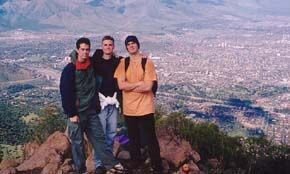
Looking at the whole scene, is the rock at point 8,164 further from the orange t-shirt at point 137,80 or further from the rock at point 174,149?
the orange t-shirt at point 137,80

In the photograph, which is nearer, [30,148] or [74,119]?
[74,119]

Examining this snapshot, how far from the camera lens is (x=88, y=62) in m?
5.76

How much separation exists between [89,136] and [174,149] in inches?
65.3

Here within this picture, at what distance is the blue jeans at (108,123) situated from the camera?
241 inches

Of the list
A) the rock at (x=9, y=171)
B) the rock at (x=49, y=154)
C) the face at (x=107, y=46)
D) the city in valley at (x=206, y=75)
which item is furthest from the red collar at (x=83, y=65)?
the city in valley at (x=206, y=75)

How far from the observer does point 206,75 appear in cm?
5553

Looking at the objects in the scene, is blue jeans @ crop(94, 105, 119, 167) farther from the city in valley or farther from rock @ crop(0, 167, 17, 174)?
the city in valley

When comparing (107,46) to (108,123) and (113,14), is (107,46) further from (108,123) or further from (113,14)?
(113,14)

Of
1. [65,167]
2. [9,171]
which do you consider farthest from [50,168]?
[9,171]

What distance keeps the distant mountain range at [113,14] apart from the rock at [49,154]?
11305 cm

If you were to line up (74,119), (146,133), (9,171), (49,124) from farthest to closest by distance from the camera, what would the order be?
(49,124) < (9,171) < (146,133) < (74,119)

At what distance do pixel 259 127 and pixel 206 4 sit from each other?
543ft

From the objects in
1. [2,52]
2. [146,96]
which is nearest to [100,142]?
[146,96]

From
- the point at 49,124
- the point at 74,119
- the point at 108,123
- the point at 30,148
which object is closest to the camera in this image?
the point at 74,119
